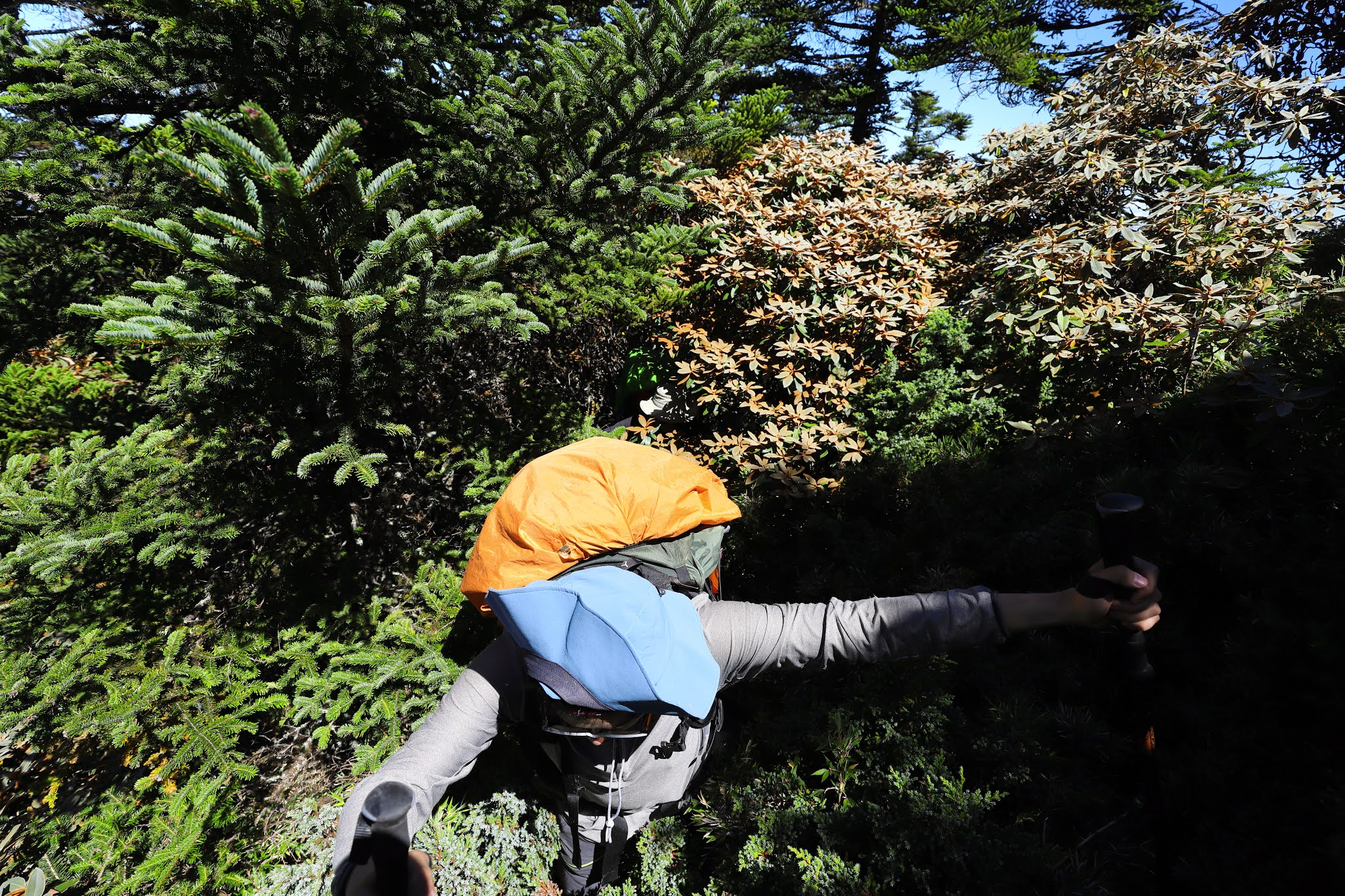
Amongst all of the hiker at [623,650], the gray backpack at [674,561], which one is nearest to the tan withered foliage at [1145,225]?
the hiker at [623,650]

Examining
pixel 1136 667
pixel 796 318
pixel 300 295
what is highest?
pixel 300 295

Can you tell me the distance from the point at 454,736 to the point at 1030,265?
13.0ft

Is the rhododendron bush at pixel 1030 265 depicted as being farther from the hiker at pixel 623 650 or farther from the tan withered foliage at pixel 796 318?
the hiker at pixel 623 650

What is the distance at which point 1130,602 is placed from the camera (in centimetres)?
134

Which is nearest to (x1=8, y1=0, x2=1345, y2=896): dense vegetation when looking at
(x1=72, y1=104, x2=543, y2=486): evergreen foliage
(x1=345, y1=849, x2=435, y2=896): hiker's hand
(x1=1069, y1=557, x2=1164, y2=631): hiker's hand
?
(x1=72, y1=104, x2=543, y2=486): evergreen foliage

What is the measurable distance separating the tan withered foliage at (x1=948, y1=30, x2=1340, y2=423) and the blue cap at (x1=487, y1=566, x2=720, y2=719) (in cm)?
256

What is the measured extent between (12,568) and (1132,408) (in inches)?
196

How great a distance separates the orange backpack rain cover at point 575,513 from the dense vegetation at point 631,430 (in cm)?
97

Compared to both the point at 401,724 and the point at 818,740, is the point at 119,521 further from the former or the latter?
the point at 818,740

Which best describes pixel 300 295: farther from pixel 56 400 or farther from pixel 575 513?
pixel 56 400

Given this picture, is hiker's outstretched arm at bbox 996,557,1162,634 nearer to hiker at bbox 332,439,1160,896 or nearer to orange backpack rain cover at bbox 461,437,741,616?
hiker at bbox 332,439,1160,896

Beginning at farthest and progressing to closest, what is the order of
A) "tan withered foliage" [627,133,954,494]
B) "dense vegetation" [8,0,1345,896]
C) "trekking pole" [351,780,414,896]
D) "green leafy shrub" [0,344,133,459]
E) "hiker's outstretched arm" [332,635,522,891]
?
"green leafy shrub" [0,344,133,459] < "tan withered foliage" [627,133,954,494] < "dense vegetation" [8,0,1345,896] < "hiker's outstretched arm" [332,635,522,891] < "trekking pole" [351,780,414,896]

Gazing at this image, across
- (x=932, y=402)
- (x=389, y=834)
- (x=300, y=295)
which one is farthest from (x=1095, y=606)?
(x=300, y=295)

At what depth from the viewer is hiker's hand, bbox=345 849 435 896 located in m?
1.20
